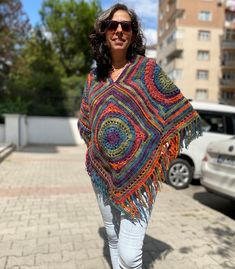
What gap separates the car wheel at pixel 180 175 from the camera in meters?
7.90

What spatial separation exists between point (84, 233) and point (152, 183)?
7.36ft

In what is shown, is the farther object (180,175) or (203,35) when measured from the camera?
(203,35)

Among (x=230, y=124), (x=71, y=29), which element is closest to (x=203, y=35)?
(x=71, y=29)

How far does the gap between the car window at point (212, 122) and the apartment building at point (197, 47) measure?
39535mm

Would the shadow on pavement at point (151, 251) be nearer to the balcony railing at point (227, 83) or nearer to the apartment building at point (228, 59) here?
the apartment building at point (228, 59)

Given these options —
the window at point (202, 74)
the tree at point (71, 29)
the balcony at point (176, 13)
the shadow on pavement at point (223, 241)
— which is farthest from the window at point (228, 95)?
the shadow on pavement at point (223, 241)

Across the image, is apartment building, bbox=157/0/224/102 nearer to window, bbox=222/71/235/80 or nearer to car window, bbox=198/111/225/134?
window, bbox=222/71/235/80

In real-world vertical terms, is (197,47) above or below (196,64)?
above

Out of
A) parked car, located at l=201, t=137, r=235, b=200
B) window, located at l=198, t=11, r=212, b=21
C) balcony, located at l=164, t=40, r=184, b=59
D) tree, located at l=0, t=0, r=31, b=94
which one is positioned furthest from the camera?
window, located at l=198, t=11, r=212, b=21

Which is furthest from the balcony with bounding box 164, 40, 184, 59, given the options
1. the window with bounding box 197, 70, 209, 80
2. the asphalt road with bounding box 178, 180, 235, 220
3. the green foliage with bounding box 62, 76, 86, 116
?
the asphalt road with bounding box 178, 180, 235, 220

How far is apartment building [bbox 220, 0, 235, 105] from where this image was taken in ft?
158

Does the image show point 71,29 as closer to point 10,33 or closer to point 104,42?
point 10,33

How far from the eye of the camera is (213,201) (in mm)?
7047

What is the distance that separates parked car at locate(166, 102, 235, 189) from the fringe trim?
5505 millimetres
